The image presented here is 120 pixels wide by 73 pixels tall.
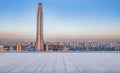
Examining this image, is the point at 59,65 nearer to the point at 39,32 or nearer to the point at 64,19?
the point at 39,32

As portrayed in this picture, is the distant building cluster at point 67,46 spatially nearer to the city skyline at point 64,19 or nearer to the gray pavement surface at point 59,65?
the city skyline at point 64,19

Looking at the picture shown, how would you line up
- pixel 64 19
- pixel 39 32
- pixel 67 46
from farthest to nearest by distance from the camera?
1. pixel 64 19
2. pixel 39 32
3. pixel 67 46

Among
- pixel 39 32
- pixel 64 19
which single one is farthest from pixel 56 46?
pixel 64 19

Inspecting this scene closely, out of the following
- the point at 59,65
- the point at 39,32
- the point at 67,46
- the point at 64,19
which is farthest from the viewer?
the point at 64,19

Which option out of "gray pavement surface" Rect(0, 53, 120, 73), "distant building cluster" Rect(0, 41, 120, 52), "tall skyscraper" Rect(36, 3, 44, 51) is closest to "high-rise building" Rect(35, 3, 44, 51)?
"tall skyscraper" Rect(36, 3, 44, 51)

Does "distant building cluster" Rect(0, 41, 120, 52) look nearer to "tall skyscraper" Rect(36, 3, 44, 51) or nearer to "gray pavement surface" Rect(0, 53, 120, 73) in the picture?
"tall skyscraper" Rect(36, 3, 44, 51)

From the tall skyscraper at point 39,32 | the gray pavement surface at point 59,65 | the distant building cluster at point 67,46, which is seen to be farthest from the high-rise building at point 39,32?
the gray pavement surface at point 59,65
